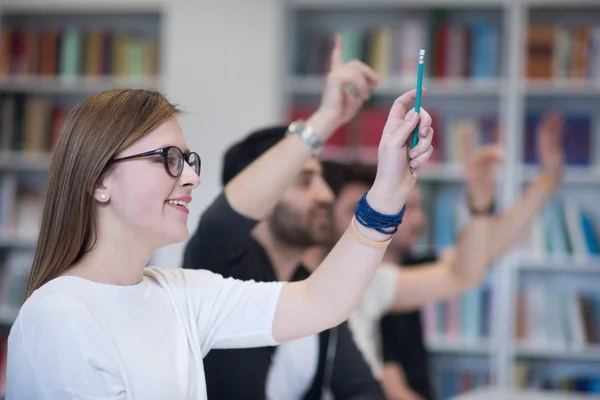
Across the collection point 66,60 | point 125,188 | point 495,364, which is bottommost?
point 495,364

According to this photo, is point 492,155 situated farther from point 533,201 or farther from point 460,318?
point 460,318

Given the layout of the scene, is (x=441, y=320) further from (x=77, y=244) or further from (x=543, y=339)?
(x=77, y=244)

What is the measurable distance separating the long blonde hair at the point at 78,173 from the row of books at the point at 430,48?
10.3ft

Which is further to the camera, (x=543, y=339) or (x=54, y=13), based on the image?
(x=54, y=13)

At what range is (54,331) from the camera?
40.7 inches

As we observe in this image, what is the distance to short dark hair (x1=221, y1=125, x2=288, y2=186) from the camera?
1768mm

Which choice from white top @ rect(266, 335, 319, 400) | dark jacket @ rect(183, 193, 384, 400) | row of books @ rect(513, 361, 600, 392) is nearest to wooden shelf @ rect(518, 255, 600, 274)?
row of books @ rect(513, 361, 600, 392)

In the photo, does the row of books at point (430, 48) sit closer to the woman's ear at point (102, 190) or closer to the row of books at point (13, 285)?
the row of books at point (13, 285)

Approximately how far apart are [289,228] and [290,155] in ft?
1.21

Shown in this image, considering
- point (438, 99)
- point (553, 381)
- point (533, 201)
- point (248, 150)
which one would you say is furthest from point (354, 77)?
point (553, 381)

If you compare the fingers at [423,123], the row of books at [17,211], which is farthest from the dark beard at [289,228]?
the row of books at [17,211]

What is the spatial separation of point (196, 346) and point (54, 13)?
3.99 meters

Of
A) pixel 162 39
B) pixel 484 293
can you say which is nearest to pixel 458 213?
pixel 484 293

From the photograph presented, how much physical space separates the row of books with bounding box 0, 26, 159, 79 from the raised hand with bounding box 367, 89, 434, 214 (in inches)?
136
